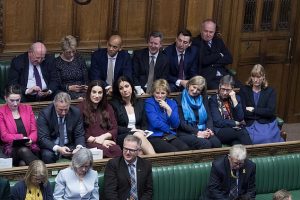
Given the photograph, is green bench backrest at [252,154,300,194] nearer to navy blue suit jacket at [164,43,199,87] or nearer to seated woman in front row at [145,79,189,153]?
seated woman in front row at [145,79,189,153]

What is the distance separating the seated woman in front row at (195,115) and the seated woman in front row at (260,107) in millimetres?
564

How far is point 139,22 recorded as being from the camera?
34.9 ft

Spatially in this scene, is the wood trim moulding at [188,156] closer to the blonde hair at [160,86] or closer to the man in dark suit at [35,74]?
the blonde hair at [160,86]

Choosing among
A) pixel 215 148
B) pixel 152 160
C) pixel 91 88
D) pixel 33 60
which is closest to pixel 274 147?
pixel 215 148

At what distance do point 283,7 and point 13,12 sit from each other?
3610mm

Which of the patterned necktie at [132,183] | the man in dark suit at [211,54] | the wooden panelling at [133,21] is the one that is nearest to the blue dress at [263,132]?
the man in dark suit at [211,54]

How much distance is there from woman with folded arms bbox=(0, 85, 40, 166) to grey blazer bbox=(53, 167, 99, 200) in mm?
524

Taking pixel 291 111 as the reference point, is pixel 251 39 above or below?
above

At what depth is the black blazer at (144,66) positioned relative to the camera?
9938 mm

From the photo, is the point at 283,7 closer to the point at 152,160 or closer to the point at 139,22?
the point at 139,22

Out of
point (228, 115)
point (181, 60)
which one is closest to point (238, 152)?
point (228, 115)

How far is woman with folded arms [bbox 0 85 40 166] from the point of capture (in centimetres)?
823

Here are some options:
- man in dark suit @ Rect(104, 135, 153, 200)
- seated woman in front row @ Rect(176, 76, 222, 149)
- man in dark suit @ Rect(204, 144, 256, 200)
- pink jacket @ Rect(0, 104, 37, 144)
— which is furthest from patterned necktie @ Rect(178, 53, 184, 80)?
pink jacket @ Rect(0, 104, 37, 144)

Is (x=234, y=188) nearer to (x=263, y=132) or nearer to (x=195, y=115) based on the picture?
(x=195, y=115)
